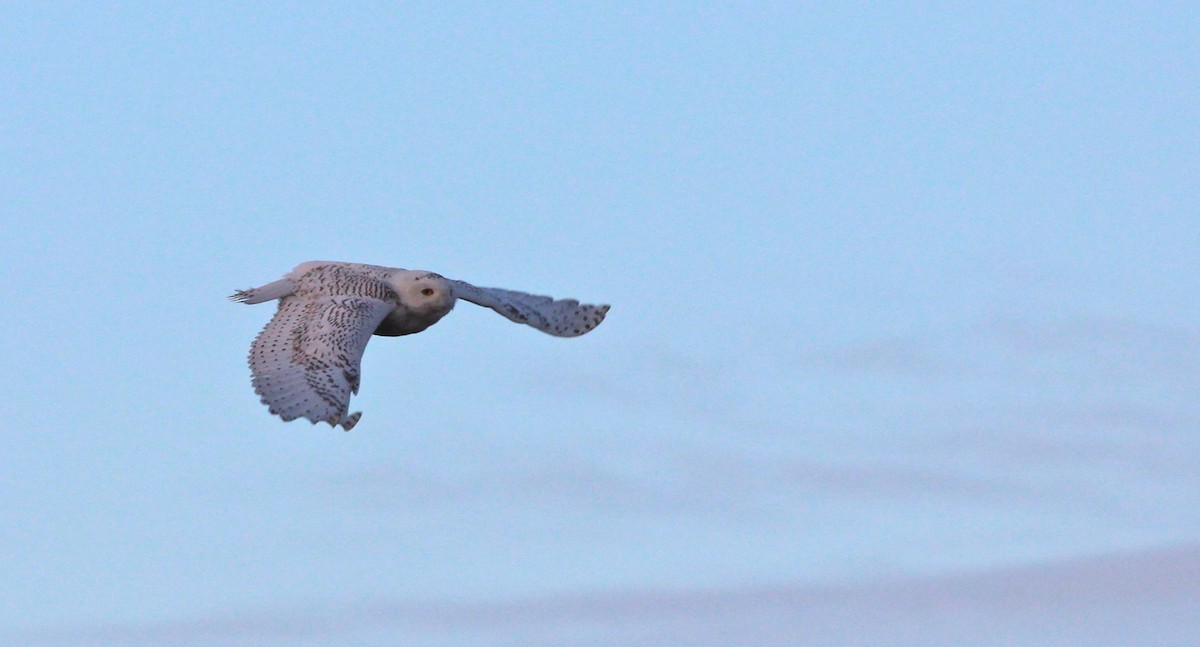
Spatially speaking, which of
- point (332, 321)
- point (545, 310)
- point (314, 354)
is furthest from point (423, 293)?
point (545, 310)

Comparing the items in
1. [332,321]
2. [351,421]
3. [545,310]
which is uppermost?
[545,310]

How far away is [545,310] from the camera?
178 feet

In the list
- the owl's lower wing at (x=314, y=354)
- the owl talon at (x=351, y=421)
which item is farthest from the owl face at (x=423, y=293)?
the owl talon at (x=351, y=421)

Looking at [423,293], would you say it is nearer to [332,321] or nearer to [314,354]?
[332,321]

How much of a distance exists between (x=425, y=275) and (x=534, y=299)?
17.6ft

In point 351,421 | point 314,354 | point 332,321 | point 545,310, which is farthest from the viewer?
point 545,310

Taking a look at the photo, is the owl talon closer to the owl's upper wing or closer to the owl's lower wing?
the owl's lower wing

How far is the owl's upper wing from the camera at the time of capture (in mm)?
52969

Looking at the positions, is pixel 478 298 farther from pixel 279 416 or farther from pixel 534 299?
pixel 279 416

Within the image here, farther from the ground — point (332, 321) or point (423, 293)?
point (423, 293)

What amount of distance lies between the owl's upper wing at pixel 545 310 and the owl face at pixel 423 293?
9.13 ft

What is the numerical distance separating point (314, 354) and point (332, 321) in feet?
3.92

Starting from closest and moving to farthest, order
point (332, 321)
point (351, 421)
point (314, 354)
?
point (314, 354)
point (332, 321)
point (351, 421)

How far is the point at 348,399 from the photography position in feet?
149
